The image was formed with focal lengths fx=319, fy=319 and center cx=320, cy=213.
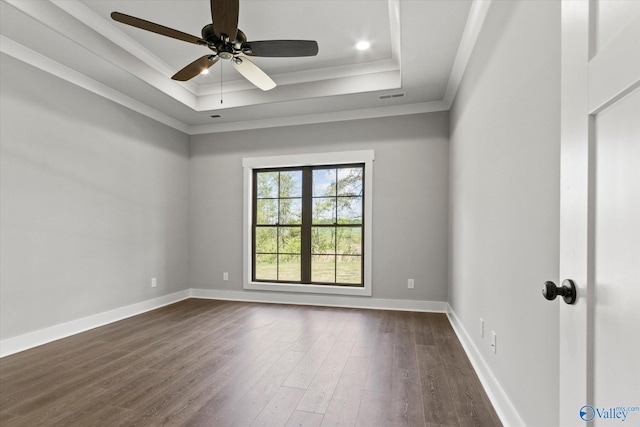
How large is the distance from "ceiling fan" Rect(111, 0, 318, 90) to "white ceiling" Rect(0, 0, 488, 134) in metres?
0.52

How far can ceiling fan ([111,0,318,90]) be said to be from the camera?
6.50 ft

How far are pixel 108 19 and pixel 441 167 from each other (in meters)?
A: 3.84

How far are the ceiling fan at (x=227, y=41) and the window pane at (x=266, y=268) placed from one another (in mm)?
2809

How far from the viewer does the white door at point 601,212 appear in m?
0.62

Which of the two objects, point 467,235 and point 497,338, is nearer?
point 497,338

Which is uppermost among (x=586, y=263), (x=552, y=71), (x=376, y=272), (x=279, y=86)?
(x=279, y=86)

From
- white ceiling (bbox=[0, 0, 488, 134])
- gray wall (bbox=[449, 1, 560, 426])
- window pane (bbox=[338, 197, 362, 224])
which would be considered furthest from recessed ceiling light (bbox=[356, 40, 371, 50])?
window pane (bbox=[338, 197, 362, 224])

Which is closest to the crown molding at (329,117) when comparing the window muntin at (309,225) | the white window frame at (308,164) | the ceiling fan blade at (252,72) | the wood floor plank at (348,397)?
the white window frame at (308,164)

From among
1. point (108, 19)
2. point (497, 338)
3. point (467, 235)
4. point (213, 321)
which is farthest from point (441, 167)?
point (108, 19)

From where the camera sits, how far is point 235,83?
4.11m

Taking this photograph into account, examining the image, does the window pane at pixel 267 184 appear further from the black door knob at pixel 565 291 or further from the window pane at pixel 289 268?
the black door knob at pixel 565 291

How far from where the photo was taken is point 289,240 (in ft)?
15.5

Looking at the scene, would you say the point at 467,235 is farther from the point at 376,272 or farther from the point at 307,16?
the point at 307,16

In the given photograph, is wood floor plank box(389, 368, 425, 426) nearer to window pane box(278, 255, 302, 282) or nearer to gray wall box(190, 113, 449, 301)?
gray wall box(190, 113, 449, 301)
